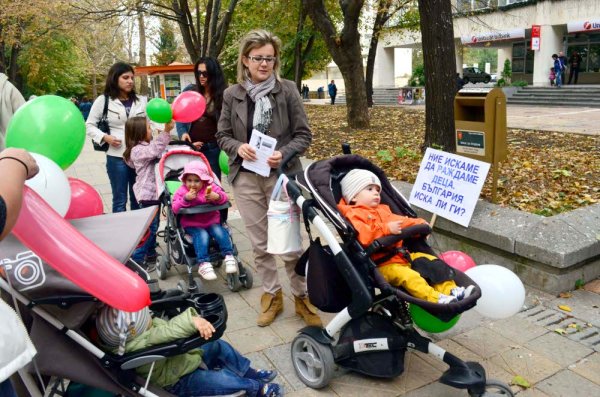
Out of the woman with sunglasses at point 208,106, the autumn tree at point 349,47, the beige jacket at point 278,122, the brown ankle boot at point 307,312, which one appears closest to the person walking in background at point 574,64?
the autumn tree at point 349,47

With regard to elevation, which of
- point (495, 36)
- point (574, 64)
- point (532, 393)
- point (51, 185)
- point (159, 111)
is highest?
point (495, 36)

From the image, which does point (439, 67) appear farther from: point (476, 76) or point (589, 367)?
point (476, 76)

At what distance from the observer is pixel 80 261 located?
1.71 m

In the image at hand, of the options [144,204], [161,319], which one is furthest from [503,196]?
[161,319]

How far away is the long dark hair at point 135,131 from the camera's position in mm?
4953

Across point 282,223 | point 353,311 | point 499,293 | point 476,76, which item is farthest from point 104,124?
point 476,76

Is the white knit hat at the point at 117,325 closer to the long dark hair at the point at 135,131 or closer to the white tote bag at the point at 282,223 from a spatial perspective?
the white tote bag at the point at 282,223

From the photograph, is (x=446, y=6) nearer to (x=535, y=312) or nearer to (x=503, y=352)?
(x=535, y=312)

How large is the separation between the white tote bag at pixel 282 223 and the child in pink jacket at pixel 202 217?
1.07m

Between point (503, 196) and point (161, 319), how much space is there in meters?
4.09

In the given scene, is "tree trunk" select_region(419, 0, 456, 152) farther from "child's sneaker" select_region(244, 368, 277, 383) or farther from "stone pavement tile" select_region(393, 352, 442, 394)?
"child's sneaker" select_region(244, 368, 277, 383)

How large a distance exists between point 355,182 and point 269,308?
1371 millimetres

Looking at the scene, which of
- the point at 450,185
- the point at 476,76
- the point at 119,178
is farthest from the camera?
the point at 476,76

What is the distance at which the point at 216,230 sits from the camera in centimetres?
443
